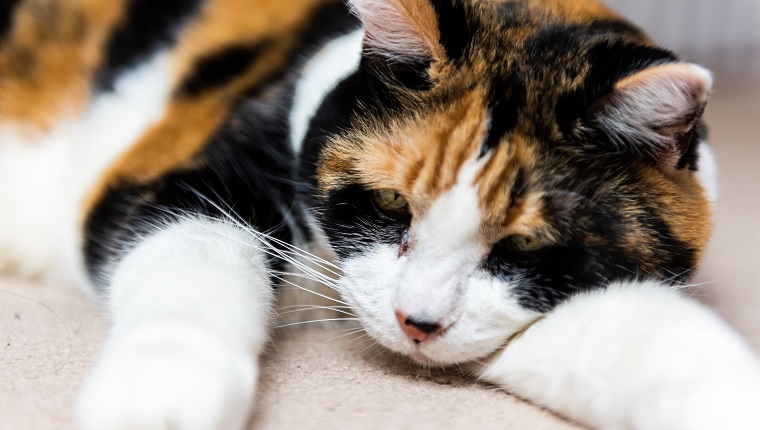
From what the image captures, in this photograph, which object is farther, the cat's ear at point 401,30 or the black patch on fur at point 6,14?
the black patch on fur at point 6,14

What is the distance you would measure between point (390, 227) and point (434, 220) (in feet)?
0.22

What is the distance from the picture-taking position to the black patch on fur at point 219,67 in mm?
1240

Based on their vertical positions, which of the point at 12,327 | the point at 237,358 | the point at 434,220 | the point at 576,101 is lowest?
the point at 12,327

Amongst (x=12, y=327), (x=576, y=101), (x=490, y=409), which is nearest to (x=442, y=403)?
(x=490, y=409)

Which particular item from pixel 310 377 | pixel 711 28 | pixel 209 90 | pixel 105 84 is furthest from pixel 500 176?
pixel 711 28

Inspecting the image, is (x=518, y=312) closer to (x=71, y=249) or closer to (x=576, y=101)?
(x=576, y=101)

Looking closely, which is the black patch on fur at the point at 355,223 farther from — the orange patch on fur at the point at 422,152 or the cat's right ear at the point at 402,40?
the cat's right ear at the point at 402,40

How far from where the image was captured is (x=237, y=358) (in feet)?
2.61

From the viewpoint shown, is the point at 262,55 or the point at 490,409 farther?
the point at 262,55

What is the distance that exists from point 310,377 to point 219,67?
1.76 ft

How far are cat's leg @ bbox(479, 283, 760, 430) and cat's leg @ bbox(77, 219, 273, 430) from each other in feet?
0.95

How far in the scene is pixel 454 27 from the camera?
92cm

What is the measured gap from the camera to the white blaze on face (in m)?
0.85

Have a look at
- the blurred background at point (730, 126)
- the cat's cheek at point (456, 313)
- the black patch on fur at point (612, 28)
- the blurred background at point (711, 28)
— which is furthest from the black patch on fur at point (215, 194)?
the blurred background at point (711, 28)
